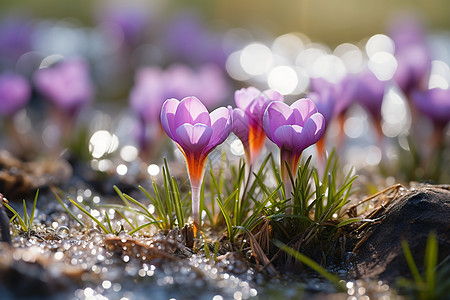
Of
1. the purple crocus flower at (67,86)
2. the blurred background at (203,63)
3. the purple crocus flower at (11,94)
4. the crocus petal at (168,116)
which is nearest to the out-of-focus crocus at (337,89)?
the blurred background at (203,63)

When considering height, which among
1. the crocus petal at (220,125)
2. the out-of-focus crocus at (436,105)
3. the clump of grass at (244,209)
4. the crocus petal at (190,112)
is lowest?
the clump of grass at (244,209)

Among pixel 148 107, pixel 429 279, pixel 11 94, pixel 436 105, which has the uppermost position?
pixel 11 94

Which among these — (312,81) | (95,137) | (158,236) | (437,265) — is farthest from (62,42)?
(437,265)

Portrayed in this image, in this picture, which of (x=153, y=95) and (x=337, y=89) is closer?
(x=337, y=89)

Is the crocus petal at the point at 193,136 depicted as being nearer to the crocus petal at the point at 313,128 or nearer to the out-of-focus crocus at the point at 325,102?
the crocus petal at the point at 313,128

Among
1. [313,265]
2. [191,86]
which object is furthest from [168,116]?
[191,86]

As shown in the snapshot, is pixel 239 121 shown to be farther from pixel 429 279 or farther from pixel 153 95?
pixel 153 95

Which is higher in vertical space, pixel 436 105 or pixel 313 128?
pixel 313 128
